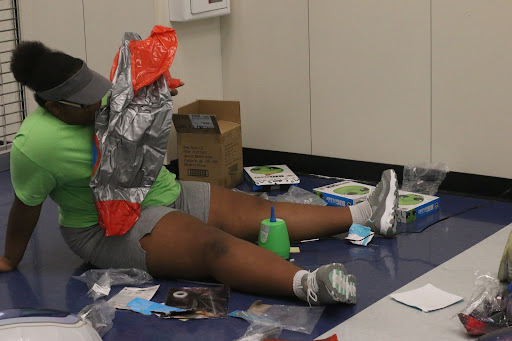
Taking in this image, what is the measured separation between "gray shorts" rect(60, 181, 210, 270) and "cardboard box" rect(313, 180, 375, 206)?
871mm

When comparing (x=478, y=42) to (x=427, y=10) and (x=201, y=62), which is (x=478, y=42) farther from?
(x=201, y=62)

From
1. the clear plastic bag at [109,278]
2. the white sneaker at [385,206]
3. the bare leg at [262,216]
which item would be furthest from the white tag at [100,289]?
the white sneaker at [385,206]

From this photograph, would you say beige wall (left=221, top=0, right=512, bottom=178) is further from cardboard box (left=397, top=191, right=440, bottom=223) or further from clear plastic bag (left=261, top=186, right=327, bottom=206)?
clear plastic bag (left=261, top=186, right=327, bottom=206)

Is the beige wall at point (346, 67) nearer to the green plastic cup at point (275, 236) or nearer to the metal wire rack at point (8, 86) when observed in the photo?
the metal wire rack at point (8, 86)

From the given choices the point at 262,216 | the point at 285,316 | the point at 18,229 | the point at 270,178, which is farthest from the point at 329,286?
the point at 270,178

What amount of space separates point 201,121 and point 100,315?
1589mm

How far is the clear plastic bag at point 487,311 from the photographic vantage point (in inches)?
93.0

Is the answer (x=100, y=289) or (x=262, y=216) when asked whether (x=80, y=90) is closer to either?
(x=100, y=289)

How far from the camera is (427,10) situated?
3.75m

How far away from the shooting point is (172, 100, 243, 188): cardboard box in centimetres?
402

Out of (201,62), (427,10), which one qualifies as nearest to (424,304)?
(427,10)

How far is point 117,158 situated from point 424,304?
1154 millimetres

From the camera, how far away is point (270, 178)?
13.5 feet

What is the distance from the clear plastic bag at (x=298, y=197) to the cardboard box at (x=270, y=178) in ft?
0.46
